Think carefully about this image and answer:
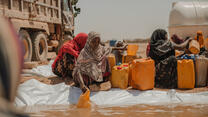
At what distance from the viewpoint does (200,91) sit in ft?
15.8

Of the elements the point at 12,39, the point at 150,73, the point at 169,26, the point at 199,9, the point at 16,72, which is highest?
the point at 199,9

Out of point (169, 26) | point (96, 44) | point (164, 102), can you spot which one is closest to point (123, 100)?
point (164, 102)

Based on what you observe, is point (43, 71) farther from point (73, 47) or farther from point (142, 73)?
point (142, 73)

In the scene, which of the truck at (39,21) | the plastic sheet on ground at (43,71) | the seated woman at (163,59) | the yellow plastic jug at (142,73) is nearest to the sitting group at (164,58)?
the seated woman at (163,59)

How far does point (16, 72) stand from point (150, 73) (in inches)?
156

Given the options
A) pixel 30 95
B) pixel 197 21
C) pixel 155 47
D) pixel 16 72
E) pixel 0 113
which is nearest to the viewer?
pixel 0 113

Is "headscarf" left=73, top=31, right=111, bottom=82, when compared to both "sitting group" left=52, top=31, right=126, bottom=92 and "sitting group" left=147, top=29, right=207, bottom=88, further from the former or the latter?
"sitting group" left=147, top=29, right=207, bottom=88

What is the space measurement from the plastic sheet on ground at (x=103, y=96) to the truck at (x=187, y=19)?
10013mm

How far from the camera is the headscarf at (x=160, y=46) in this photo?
5.29m

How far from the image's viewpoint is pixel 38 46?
902 centimetres

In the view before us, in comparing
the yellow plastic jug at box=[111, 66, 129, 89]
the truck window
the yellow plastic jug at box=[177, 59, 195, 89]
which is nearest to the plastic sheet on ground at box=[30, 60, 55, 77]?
the yellow plastic jug at box=[111, 66, 129, 89]

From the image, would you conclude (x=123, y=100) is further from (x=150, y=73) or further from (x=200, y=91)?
(x=200, y=91)

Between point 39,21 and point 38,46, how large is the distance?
3.01 feet

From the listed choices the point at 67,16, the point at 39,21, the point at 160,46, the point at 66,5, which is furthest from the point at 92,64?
the point at 66,5
